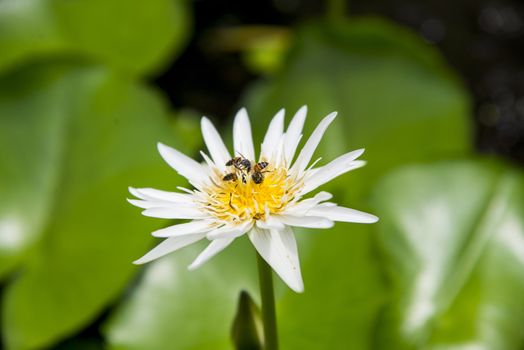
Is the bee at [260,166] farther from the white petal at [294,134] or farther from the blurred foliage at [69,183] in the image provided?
the blurred foliage at [69,183]

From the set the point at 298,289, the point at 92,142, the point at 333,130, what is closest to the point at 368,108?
the point at 333,130

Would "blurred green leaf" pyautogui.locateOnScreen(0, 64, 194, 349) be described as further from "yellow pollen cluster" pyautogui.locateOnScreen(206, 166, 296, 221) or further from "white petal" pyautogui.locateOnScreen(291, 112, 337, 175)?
"white petal" pyautogui.locateOnScreen(291, 112, 337, 175)

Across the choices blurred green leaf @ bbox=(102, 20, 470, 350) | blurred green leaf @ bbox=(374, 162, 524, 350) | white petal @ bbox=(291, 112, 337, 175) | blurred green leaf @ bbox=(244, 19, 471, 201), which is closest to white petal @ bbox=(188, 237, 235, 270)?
white petal @ bbox=(291, 112, 337, 175)

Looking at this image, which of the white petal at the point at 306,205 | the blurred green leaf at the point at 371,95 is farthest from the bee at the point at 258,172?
the blurred green leaf at the point at 371,95

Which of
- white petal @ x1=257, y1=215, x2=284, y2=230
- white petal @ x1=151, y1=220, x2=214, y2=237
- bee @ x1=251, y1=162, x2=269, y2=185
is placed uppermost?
bee @ x1=251, y1=162, x2=269, y2=185

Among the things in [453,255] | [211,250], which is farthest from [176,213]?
[453,255]

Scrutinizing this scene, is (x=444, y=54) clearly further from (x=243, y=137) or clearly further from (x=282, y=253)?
(x=282, y=253)
